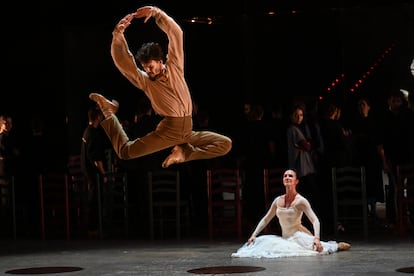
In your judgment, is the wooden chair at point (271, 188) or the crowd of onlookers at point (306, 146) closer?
the crowd of onlookers at point (306, 146)

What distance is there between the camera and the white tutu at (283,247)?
33.8 ft

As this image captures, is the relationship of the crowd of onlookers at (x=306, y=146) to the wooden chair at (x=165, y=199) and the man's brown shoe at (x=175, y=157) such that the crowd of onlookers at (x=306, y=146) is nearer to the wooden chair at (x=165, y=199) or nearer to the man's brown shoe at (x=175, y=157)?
the wooden chair at (x=165, y=199)

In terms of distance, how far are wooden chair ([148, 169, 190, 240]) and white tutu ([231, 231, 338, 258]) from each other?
1.67m

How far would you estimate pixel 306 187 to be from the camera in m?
11.7

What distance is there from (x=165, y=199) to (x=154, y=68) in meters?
5.23

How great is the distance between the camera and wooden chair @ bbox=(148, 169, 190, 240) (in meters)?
12.1

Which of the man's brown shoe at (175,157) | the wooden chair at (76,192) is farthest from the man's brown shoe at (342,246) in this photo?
the wooden chair at (76,192)

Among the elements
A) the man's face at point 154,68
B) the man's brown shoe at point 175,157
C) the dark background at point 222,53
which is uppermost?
the dark background at point 222,53

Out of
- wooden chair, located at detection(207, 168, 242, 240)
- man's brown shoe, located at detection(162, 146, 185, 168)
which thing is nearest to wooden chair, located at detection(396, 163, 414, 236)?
wooden chair, located at detection(207, 168, 242, 240)

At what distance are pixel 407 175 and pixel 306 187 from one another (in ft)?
3.77

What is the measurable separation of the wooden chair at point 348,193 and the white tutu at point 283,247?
41.4 inches

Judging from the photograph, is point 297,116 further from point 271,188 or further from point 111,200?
point 111,200

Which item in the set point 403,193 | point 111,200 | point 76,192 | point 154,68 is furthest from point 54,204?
point 154,68

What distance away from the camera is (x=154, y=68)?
7.25 meters
